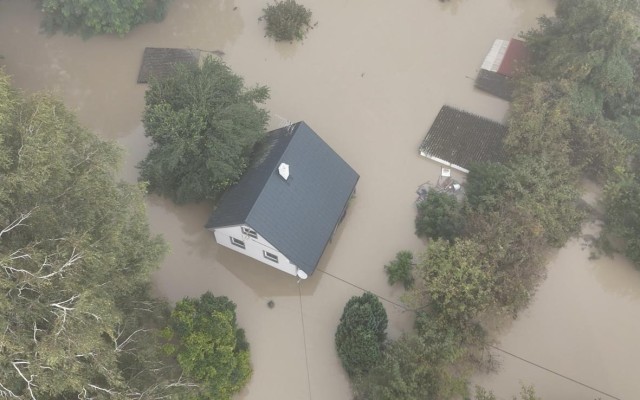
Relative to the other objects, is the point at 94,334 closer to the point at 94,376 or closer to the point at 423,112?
the point at 94,376

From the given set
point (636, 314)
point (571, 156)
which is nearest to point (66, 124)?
point (571, 156)

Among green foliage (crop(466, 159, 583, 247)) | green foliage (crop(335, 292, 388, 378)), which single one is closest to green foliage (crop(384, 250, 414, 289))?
green foliage (crop(335, 292, 388, 378))

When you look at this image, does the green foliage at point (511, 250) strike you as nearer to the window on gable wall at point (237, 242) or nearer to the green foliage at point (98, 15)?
the window on gable wall at point (237, 242)

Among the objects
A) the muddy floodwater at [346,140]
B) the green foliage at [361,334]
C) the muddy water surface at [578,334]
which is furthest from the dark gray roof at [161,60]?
the muddy water surface at [578,334]

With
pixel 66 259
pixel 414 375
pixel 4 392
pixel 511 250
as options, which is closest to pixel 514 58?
pixel 511 250

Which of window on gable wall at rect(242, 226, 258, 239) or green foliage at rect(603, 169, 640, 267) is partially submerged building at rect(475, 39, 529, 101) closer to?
green foliage at rect(603, 169, 640, 267)

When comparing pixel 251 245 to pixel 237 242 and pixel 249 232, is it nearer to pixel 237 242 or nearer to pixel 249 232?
pixel 237 242
